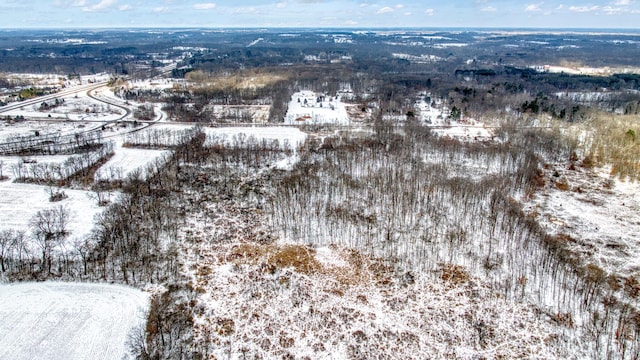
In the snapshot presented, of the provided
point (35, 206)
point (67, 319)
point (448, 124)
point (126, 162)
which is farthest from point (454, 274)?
point (448, 124)

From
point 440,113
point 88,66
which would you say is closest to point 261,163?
point 440,113

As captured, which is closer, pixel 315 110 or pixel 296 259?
pixel 296 259

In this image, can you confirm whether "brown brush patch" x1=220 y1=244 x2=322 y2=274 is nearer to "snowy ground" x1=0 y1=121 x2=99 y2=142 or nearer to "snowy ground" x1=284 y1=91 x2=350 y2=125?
"snowy ground" x1=284 y1=91 x2=350 y2=125

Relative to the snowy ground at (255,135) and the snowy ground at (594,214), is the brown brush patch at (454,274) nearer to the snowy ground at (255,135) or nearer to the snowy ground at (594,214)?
the snowy ground at (594,214)

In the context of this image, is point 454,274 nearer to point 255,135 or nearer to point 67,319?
point 67,319

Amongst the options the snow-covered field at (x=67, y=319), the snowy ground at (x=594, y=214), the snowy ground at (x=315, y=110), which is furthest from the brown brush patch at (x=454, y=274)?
the snowy ground at (x=315, y=110)

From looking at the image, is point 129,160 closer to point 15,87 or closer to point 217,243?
point 217,243

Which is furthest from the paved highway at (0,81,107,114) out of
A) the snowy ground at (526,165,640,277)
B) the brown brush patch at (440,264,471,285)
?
the snowy ground at (526,165,640,277)
